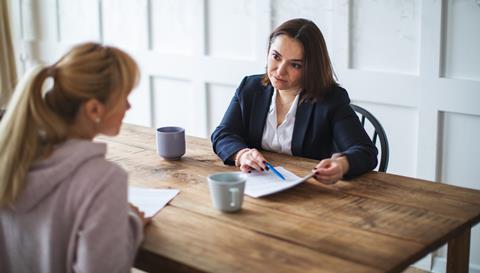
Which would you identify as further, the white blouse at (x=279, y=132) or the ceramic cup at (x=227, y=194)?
the white blouse at (x=279, y=132)

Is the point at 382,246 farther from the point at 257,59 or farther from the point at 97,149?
the point at 257,59

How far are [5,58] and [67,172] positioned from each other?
9.65 ft

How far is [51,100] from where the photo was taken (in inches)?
57.4

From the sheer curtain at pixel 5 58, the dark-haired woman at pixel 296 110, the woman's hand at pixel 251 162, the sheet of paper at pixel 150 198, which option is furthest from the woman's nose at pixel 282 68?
the sheer curtain at pixel 5 58

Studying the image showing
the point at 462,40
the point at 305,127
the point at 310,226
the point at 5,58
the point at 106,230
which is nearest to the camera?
the point at 106,230

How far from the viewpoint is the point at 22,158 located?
1.43 meters

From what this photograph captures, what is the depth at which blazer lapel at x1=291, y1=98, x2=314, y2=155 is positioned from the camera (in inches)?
88.0

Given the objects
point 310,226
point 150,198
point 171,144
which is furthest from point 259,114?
point 310,226

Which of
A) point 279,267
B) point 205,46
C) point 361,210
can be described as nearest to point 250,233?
point 279,267

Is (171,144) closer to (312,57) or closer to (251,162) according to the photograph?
(251,162)

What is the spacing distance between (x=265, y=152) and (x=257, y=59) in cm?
112

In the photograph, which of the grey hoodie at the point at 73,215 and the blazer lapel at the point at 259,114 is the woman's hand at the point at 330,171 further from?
the grey hoodie at the point at 73,215

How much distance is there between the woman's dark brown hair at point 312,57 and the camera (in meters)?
2.21

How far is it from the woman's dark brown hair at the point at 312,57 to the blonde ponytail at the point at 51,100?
85cm
